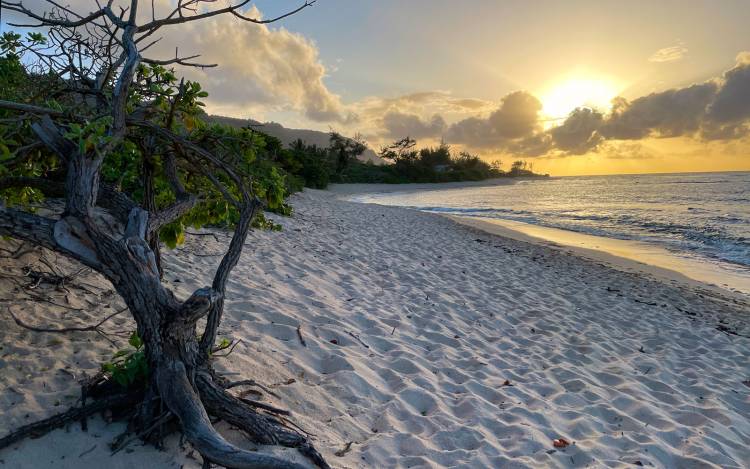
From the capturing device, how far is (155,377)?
2.24 metres

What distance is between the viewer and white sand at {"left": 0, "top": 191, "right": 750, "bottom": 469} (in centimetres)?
277

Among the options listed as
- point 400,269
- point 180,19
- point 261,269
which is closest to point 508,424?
point 180,19

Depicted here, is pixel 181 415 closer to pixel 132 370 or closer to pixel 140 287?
pixel 132 370

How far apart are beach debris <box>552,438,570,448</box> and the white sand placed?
2.2 inches

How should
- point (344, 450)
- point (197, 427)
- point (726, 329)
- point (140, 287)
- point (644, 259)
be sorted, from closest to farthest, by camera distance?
1. point (197, 427)
2. point (140, 287)
3. point (344, 450)
4. point (726, 329)
5. point (644, 259)

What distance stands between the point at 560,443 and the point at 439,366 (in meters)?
1.25

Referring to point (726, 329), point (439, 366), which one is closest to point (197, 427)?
point (439, 366)

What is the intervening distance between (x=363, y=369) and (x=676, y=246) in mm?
15050

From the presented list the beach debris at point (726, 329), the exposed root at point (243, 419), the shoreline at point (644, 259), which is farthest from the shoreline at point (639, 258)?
the exposed root at point (243, 419)

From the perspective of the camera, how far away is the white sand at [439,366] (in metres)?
2.77

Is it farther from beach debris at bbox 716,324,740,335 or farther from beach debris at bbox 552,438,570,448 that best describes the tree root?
beach debris at bbox 716,324,740,335

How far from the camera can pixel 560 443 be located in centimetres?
319

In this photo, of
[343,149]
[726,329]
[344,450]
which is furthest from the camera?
[343,149]

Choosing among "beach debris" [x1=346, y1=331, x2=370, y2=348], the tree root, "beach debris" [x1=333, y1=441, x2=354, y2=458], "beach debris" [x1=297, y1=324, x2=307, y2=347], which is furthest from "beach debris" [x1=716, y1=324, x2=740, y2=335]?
the tree root
